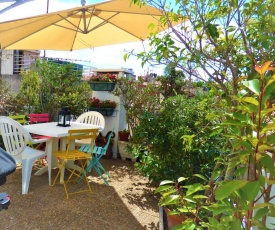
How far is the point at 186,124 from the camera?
276cm

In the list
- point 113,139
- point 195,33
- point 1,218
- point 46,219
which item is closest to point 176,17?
point 195,33

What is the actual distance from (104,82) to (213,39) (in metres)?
3.97

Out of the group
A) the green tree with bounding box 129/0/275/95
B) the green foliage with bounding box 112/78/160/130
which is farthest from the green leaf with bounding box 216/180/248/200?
the green foliage with bounding box 112/78/160/130

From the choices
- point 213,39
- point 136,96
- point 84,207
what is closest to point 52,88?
point 136,96

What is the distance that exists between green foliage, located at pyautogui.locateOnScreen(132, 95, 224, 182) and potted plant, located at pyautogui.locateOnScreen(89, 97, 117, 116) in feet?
7.10

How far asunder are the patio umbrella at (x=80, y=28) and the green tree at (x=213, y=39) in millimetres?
1728

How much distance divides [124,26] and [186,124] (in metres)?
2.78

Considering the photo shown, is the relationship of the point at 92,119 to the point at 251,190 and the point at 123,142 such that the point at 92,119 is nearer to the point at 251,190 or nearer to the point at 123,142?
the point at 123,142

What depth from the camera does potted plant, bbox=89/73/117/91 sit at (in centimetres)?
526

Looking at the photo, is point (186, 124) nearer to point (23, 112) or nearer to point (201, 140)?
point (201, 140)

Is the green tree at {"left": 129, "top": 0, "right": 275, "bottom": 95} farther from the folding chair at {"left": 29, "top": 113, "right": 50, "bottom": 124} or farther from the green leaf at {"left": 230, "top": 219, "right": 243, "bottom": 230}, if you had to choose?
the folding chair at {"left": 29, "top": 113, "right": 50, "bottom": 124}

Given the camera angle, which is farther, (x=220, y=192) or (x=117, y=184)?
(x=117, y=184)

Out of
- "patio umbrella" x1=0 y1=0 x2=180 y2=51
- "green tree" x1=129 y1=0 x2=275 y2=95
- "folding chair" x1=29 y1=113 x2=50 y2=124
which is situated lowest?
"folding chair" x1=29 y1=113 x2=50 y2=124

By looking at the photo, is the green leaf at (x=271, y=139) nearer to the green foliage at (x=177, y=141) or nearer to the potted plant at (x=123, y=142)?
the green foliage at (x=177, y=141)
